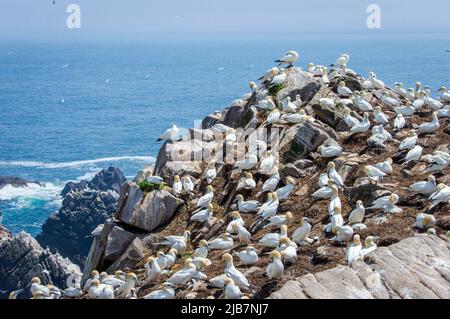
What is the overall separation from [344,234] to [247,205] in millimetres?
4492

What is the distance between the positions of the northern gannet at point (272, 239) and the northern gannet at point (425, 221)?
3.65 m

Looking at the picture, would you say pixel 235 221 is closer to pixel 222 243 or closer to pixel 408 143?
pixel 222 243

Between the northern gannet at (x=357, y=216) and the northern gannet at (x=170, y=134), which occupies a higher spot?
the northern gannet at (x=170, y=134)

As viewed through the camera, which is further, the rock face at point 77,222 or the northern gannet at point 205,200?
the rock face at point 77,222

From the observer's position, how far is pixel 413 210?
67.4ft

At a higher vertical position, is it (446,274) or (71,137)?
(446,274)

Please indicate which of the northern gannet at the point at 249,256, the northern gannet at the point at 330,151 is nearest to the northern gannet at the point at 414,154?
the northern gannet at the point at 330,151

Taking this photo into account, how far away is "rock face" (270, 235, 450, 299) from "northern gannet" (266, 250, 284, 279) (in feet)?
6.48

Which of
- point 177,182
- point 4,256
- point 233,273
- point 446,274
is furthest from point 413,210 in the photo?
point 4,256

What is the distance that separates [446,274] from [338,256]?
3.15 m

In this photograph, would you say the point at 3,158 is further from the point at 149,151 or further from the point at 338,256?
the point at 338,256

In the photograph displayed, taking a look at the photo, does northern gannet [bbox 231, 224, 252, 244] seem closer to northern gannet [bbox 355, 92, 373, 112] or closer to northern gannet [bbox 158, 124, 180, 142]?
northern gannet [bbox 158, 124, 180, 142]

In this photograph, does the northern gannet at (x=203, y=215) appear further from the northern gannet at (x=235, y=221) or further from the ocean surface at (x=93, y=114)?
the ocean surface at (x=93, y=114)

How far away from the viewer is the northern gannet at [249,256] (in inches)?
730
